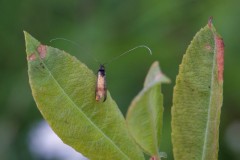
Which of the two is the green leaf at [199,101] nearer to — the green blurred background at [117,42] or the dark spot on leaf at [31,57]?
the dark spot on leaf at [31,57]

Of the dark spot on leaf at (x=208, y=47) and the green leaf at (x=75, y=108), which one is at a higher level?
the dark spot on leaf at (x=208, y=47)

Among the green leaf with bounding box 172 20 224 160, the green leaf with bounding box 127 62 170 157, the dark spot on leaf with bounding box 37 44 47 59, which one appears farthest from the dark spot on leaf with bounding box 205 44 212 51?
the dark spot on leaf with bounding box 37 44 47 59

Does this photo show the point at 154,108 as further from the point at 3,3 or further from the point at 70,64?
the point at 3,3

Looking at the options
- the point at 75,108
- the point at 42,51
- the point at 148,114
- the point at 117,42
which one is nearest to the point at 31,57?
the point at 42,51

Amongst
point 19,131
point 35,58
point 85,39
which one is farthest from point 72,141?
point 19,131

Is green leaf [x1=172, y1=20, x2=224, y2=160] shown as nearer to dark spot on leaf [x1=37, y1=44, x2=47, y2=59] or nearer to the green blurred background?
dark spot on leaf [x1=37, y1=44, x2=47, y2=59]

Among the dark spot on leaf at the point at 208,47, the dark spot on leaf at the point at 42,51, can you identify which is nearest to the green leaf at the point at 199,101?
the dark spot on leaf at the point at 208,47

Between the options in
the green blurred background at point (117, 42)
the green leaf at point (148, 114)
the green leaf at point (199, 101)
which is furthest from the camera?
the green blurred background at point (117, 42)

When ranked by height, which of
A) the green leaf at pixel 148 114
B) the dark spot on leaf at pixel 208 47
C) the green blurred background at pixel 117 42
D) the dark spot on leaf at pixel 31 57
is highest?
the green blurred background at pixel 117 42
